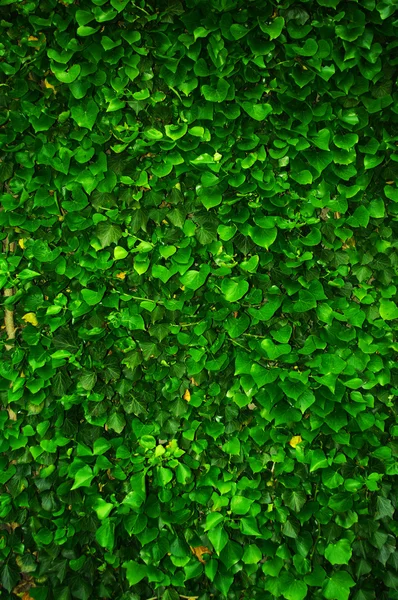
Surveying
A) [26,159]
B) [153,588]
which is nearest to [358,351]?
[153,588]

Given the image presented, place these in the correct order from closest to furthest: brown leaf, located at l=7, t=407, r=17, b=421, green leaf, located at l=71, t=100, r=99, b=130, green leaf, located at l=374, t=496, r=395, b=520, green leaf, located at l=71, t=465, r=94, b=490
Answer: green leaf, located at l=71, t=100, r=99, b=130 → green leaf, located at l=71, t=465, r=94, b=490 → green leaf, located at l=374, t=496, r=395, b=520 → brown leaf, located at l=7, t=407, r=17, b=421

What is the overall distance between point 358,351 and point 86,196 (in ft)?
4.44

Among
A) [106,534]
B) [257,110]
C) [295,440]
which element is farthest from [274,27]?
[106,534]

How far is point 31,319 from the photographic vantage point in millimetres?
2352

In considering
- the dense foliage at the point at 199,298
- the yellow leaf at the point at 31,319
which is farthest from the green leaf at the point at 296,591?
the yellow leaf at the point at 31,319

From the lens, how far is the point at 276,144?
81.5 inches

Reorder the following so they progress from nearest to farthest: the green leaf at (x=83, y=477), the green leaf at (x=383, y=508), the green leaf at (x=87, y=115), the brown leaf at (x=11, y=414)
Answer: the green leaf at (x=87, y=115) < the green leaf at (x=83, y=477) < the green leaf at (x=383, y=508) < the brown leaf at (x=11, y=414)

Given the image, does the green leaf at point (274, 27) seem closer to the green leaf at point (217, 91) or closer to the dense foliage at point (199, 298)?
the dense foliage at point (199, 298)

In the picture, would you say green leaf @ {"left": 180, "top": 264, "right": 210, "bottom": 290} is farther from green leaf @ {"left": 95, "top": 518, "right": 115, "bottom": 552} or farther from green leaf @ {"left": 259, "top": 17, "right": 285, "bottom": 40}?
green leaf @ {"left": 95, "top": 518, "right": 115, "bottom": 552}

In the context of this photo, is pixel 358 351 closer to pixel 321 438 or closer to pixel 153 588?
pixel 321 438

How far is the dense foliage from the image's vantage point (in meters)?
2.04

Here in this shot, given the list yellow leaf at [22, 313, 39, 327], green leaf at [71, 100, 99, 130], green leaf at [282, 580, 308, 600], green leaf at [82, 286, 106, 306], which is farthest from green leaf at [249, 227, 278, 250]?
green leaf at [282, 580, 308, 600]

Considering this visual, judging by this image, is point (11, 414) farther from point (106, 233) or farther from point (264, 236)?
point (264, 236)

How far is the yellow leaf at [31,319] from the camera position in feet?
7.56
